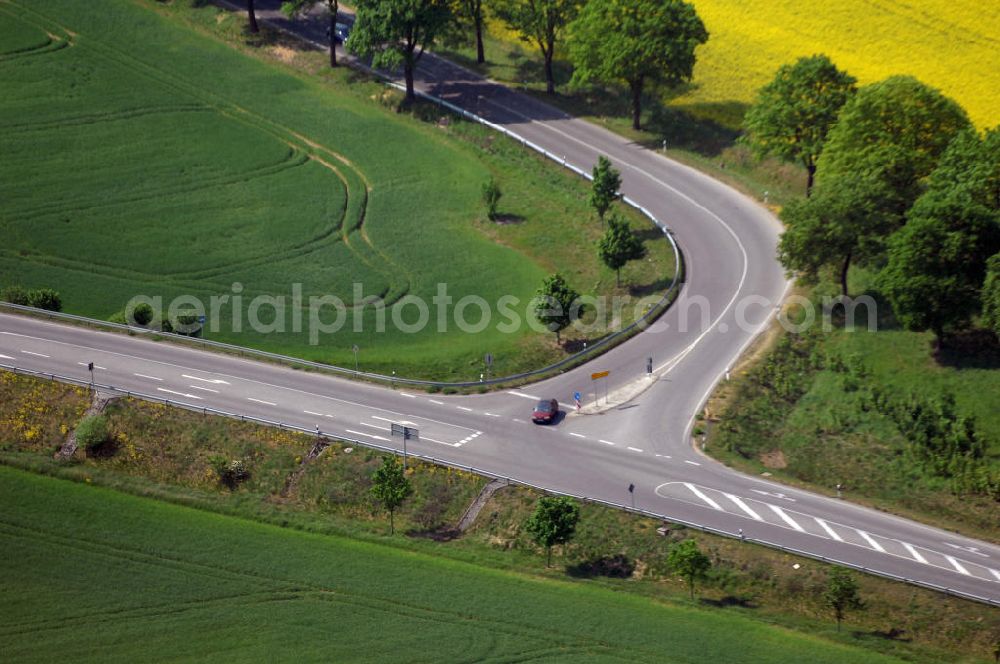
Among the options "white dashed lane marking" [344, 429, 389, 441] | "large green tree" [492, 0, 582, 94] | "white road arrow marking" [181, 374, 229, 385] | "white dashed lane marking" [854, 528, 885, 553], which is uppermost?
"large green tree" [492, 0, 582, 94]

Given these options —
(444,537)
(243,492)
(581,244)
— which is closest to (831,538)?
(444,537)

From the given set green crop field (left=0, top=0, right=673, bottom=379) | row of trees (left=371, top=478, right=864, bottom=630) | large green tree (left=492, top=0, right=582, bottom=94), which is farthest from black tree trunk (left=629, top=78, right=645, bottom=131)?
row of trees (left=371, top=478, right=864, bottom=630)

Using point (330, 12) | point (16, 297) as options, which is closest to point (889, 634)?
point (16, 297)

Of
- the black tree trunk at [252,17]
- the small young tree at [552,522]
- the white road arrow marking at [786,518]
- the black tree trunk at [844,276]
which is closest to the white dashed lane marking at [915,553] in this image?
the white road arrow marking at [786,518]

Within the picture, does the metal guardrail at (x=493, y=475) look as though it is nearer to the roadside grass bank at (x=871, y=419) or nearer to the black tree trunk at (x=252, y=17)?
the roadside grass bank at (x=871, y=419)

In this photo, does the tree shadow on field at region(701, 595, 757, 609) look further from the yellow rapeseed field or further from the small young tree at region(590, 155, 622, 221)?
the yellow rapeseed field

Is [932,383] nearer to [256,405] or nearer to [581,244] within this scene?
[581,244]
